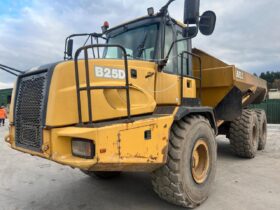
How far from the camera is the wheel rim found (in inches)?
165

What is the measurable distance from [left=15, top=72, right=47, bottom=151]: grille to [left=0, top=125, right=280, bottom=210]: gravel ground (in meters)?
1.17

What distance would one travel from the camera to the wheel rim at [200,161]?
13.8ft

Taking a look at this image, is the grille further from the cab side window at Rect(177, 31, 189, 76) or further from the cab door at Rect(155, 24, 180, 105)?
the cab side window at Rect(177, 31, 189, 76)

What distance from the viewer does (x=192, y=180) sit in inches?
157

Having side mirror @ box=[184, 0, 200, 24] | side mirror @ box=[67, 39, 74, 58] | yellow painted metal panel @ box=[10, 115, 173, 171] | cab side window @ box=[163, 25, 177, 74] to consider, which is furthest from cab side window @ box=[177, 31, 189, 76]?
side mirror @ box=[67, 39, 74, 58]

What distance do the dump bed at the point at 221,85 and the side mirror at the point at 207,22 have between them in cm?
222

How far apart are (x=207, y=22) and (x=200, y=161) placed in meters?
1.96

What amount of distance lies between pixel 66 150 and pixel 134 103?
1.01 metres

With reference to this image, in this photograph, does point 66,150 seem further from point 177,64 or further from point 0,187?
point 0,187

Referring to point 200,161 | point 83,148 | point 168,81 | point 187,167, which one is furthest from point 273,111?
point 83,148

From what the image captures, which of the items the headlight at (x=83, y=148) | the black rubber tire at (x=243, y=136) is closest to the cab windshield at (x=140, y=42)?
the headlight at (x=83, y=148)

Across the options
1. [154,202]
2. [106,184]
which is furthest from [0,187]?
[154,202]

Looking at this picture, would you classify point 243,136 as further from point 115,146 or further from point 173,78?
point 115,146

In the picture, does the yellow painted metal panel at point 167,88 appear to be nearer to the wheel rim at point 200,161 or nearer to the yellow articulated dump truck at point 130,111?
the yellow articulated dump truck at point 130,111
